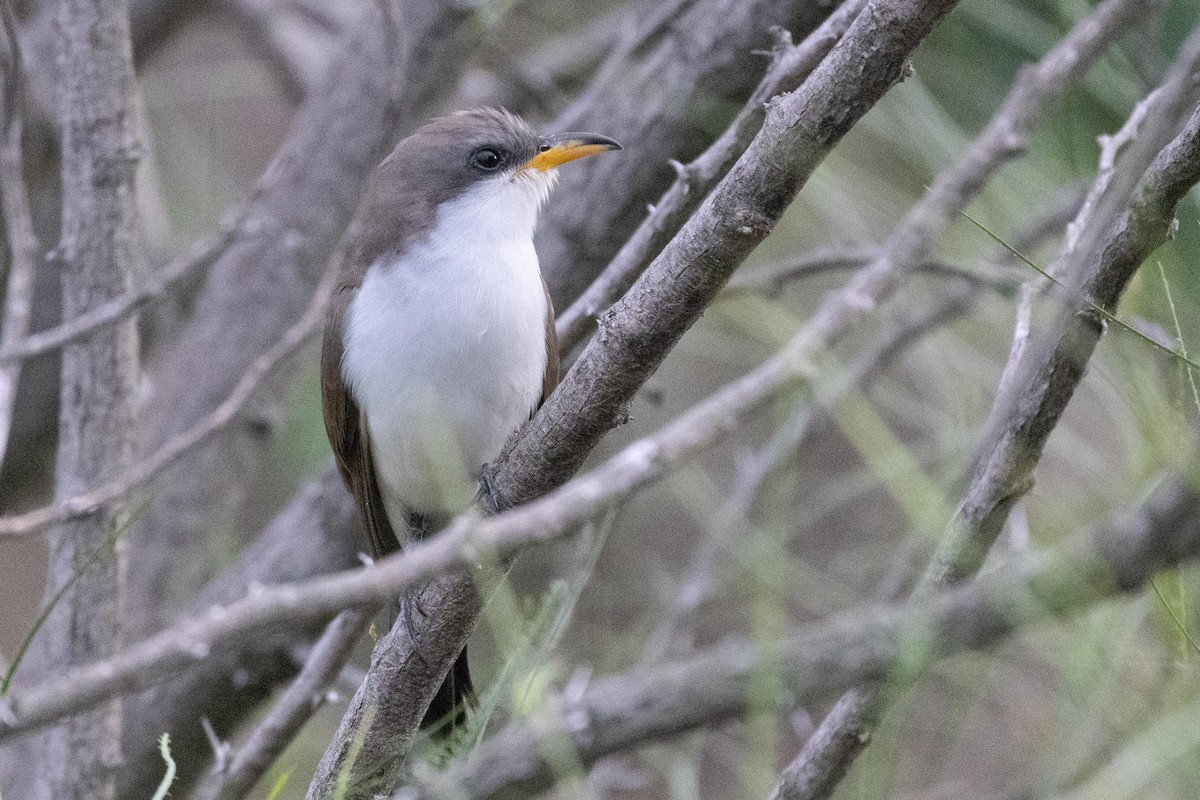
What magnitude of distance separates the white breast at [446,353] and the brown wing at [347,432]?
0.15 ft

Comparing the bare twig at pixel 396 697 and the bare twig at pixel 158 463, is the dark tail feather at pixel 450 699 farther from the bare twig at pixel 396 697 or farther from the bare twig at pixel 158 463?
the bare twig at pixel 158 463

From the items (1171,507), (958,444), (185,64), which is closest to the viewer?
(1171,507)

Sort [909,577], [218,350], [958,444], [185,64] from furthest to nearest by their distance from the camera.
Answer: [185,64], [218,350], [909,577], [958,444]

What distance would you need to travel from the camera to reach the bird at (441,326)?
284 centimetres

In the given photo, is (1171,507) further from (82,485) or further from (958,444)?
(82,485)

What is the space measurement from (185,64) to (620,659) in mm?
4305

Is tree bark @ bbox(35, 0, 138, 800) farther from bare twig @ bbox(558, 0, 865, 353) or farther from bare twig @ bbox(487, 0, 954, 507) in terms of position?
bare twig @ bbox(487, 0, 954, 507)

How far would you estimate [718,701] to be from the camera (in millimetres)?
1568

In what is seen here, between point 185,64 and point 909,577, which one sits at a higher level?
point 909,577

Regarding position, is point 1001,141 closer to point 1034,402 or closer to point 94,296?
point 1034,402

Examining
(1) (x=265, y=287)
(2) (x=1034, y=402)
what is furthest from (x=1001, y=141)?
(1) (x=265, y=287)

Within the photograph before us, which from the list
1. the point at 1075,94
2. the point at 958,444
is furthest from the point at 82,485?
the point at 1075,94

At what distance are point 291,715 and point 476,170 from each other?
1.33m

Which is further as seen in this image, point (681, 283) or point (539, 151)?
point (539, 151)
